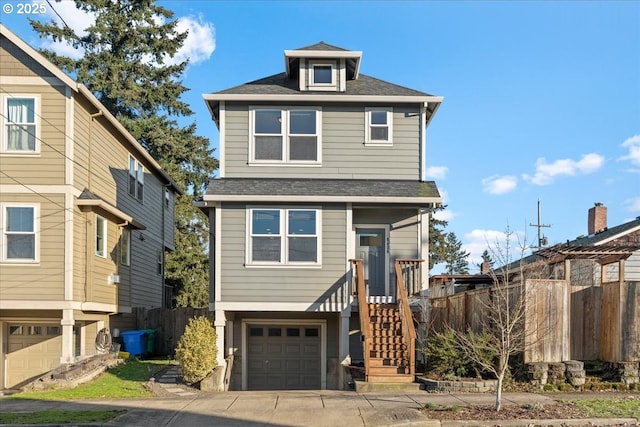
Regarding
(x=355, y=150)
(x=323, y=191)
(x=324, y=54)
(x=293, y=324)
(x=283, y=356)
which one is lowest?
(x=283, y=356)

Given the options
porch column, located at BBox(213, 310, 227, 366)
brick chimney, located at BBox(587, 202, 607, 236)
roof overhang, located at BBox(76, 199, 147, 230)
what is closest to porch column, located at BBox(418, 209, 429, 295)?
porch column, located at BBox(213, 310, 227, 366)

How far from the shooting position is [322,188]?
1533 cm

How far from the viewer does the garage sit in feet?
53.4

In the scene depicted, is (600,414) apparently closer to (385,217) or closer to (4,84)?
(385,217)

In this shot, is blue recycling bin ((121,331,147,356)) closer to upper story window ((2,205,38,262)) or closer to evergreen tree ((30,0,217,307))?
upper story window ((2,205,38,262))

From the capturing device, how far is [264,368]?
55.7ft

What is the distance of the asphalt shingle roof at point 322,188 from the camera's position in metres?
14.9

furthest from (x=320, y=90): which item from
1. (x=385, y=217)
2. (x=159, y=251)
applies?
(x=159, y=251)

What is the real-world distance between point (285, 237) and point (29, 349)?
8055 millimetres

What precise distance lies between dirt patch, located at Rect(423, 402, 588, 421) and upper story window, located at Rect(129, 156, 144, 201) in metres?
14.2

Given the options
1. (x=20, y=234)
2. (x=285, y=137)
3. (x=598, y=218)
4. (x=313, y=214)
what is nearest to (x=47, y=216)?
(x=20, y=234)

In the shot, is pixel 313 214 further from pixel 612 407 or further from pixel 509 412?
pixel 612 407

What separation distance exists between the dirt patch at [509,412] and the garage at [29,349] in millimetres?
11328

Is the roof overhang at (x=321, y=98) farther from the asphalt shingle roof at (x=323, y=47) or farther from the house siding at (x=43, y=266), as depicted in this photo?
the house siding at (x=43, y=266)
